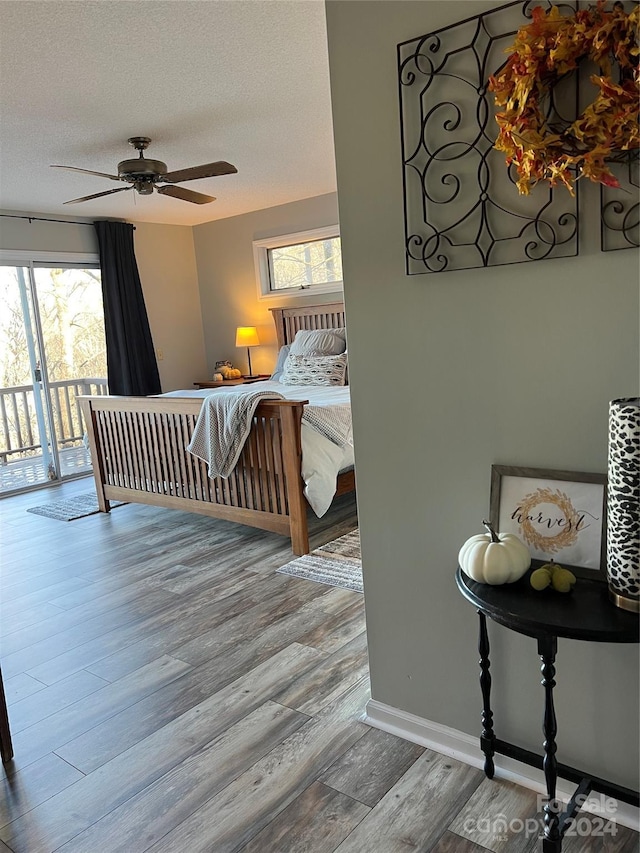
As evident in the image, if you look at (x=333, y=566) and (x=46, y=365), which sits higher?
(x=46, y=365)

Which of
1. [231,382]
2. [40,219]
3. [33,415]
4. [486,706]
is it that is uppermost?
[40,219]

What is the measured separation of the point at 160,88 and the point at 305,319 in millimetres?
3265

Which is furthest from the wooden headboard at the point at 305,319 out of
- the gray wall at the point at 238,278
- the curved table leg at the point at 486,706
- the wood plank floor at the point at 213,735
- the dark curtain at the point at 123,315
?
the curved table leg at the point at 486,706

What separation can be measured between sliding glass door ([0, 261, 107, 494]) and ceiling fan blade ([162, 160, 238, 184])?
2.57 metres

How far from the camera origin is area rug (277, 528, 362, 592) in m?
3.18

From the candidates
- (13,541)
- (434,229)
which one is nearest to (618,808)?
(434,229)

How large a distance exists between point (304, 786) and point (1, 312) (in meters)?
5.39

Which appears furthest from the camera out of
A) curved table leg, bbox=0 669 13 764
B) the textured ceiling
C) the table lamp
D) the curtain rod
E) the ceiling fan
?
the table lamp

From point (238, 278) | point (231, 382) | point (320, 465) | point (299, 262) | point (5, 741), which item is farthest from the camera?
point (238, 278)

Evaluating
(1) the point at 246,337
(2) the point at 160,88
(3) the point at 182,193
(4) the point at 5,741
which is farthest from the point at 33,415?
(4) the point at 5,741

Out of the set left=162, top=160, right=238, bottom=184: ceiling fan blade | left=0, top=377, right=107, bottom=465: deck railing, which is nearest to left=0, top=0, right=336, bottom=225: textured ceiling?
left=162, top=160, right=238, bottom=184: ceiling fan blade

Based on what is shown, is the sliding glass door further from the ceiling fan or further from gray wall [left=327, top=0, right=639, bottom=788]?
gray wall [left=327, top=0, right=639, bottom=788]

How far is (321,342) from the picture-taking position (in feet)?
18.0

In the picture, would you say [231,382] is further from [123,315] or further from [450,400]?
[450,400]
